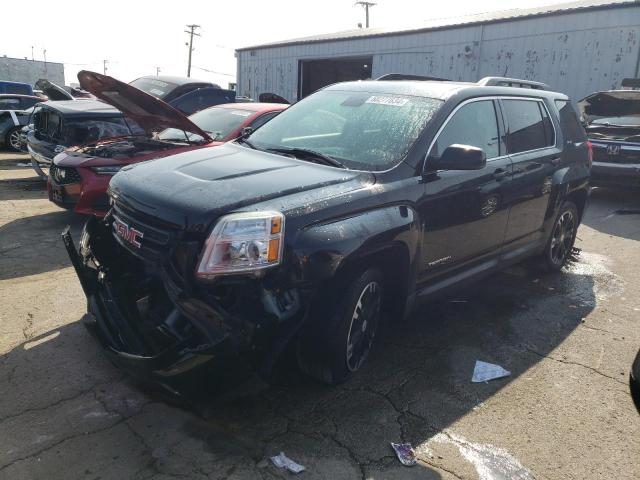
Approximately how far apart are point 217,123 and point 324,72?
17941mm

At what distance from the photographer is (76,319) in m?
3.89

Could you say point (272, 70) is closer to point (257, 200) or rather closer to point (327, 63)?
point (327, 63)

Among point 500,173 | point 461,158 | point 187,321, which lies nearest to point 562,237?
point 500,173

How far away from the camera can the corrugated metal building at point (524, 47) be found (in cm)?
1282

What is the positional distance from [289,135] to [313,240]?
4.88 ft

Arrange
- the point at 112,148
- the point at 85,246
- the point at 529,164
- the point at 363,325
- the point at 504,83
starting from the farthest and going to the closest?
the point at 112,148, the point at 504,83, the point at 529,164, the point at 85,246, the point at 363,325

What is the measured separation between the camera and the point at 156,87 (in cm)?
1078

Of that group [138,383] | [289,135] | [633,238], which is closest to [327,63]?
[633,238]

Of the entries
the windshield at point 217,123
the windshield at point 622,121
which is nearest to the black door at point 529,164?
the windshield at point 217,123

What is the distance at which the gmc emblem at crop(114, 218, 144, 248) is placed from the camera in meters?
2.78

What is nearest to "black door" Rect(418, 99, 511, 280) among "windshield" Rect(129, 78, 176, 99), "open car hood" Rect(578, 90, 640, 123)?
"open car hood" Rect(578, 90, 640, 123)

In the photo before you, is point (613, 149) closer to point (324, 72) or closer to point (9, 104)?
point (9, 104)

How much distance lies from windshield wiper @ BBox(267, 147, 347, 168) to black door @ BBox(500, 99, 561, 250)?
63.1 inches

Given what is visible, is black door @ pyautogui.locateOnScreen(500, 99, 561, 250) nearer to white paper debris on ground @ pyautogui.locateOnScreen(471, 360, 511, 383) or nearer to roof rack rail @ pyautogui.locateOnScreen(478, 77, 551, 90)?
roof rack rail @ pyautogui.locateOnScreen(478, 77, 551, 90)
